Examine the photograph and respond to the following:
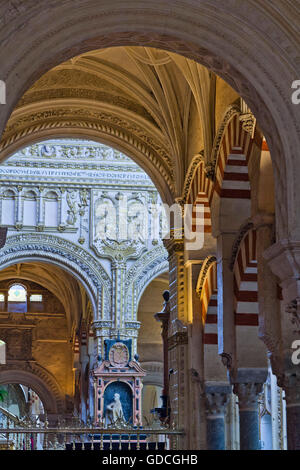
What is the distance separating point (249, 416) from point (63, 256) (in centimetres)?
947

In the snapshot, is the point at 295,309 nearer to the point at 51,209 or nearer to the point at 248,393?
the point at 248,393

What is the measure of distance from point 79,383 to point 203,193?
1216cm

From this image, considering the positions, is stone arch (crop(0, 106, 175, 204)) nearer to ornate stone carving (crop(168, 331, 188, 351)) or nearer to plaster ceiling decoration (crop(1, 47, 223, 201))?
plaster ceiling decoration (crop(1, 47, 223, 201))

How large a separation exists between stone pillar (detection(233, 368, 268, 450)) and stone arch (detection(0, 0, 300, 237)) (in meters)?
3.02

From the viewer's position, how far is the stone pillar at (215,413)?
1008cm

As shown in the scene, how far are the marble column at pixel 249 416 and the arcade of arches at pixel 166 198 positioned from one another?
0.02 metres

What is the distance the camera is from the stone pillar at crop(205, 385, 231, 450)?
10.1 m

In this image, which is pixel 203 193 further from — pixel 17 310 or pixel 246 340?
pixel 17 310

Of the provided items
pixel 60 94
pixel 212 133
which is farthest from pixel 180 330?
pixel 60 94

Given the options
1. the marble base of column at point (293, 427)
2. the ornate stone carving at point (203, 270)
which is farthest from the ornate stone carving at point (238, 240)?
the marble base of column at point (293, 427)

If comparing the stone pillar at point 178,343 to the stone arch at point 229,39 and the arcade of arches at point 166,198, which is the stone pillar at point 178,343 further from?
the stone arch at point 229,39

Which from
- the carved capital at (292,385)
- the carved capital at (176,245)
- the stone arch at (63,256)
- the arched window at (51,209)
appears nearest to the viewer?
the carved capital at (292,385)
